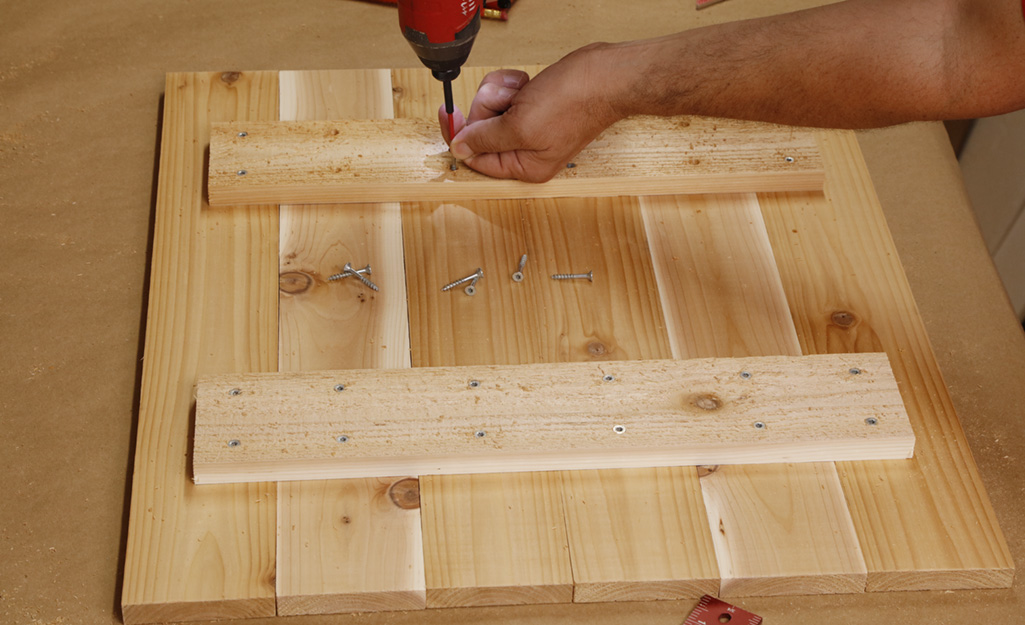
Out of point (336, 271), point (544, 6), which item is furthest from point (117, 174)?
point (544, 6)

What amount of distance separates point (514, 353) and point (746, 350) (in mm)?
396

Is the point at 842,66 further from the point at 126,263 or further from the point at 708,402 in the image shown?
the point at 126,263

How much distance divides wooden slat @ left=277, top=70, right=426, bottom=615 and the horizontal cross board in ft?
0.21

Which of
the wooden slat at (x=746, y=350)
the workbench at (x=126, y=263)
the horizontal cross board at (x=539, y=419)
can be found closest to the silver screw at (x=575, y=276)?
the wooden slat at (x=746, y=350)

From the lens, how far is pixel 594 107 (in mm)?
1793

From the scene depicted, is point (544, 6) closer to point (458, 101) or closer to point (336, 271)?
point (458, 101)

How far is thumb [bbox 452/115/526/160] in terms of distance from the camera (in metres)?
1.83

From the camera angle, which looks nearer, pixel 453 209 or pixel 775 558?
pixel 775 558

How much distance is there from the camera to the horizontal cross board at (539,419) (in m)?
1.57

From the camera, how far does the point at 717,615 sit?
5.16ft

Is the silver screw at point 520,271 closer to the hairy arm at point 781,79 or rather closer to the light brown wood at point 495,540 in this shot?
the hairy arm at point 781,79

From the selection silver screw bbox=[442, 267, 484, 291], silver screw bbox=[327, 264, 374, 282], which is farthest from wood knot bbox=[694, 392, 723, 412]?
silver screw bbox=[327, 264, 374, 282]

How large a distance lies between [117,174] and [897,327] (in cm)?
160

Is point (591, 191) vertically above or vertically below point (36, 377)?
above
